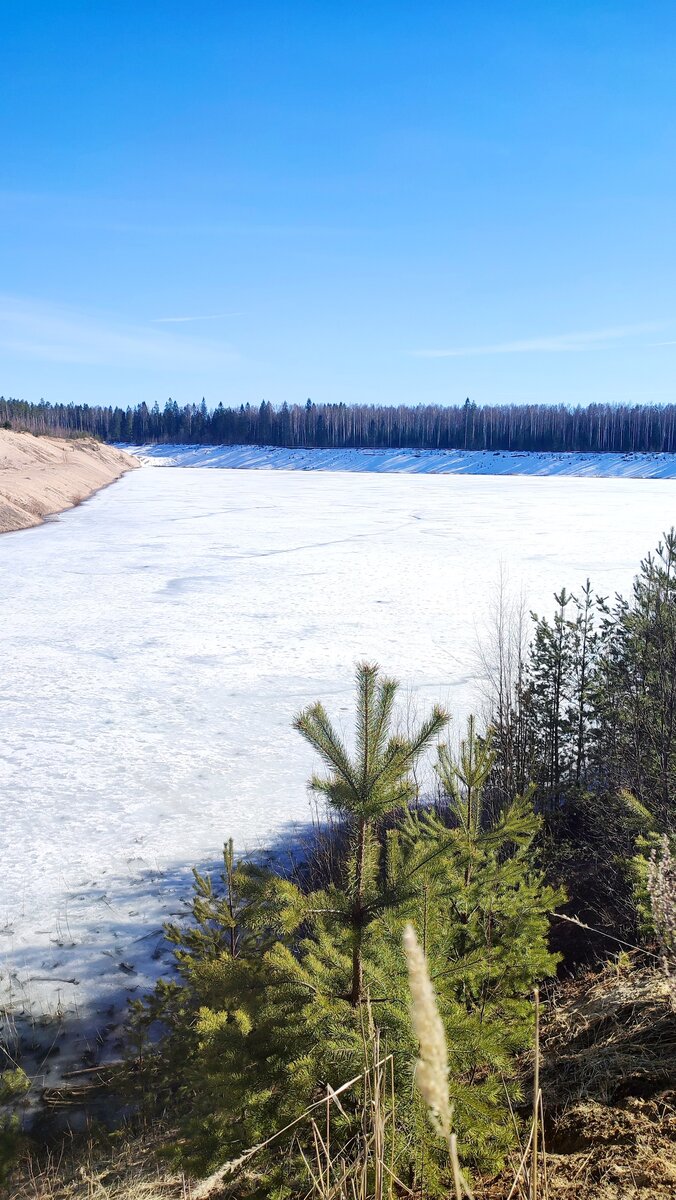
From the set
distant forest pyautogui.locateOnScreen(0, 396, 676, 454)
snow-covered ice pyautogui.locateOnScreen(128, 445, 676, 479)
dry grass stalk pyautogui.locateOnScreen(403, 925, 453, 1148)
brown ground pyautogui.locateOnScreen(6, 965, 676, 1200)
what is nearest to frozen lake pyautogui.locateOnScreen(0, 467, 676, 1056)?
brown ground pyautogui.locateOnScreen(6, 965, 676, 1200)

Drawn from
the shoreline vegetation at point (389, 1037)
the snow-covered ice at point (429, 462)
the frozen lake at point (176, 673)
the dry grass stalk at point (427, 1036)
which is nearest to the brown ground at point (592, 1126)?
the shoreline vegetation at point (389, 1037)

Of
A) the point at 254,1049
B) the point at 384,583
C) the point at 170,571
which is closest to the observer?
the point at 254,1049

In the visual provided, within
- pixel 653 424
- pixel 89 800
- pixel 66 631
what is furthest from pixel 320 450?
pixel 89 800

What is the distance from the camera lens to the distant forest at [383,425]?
102438 mm

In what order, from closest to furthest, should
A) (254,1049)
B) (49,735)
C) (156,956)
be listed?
(254,1049)
(156,956)
(49,735)

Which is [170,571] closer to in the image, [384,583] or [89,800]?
[384,583]

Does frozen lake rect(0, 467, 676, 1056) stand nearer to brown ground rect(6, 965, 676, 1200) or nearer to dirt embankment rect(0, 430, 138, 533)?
brown ground rect(6, 965, 676, 1200)

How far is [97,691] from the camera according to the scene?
10.4 m

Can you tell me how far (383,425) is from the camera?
393ft

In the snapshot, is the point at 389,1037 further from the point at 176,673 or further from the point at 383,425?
the point at 383,425

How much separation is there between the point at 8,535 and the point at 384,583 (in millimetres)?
14476

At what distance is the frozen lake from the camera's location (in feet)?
19.4

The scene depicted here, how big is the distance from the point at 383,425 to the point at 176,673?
11261 centimetres

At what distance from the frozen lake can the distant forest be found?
249 feet
